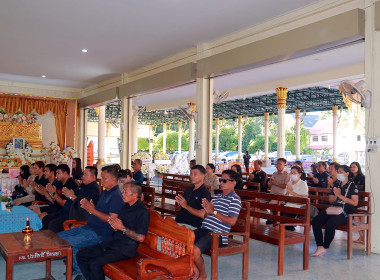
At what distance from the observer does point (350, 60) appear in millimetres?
10297

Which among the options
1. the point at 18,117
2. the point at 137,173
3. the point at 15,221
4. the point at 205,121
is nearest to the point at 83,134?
the point at 18,117

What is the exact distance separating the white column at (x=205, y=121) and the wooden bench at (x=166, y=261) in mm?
5340

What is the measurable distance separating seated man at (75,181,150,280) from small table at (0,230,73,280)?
0.21m

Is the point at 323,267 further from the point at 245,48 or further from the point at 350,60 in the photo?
the point at 350,60

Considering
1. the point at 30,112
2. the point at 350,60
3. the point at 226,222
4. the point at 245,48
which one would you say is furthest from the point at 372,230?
the point at 30,112

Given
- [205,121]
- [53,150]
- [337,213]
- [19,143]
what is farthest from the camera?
[53,150]

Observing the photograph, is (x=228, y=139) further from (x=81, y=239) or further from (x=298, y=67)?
(x=81, y=239)

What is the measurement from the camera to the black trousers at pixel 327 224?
522 centimetres

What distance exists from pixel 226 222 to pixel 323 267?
5.48ft

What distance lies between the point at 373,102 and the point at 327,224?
1.88m

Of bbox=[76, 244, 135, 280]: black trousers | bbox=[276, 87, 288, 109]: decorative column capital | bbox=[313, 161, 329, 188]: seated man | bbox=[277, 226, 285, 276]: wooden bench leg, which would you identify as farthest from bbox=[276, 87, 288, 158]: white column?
bbox=[76, 244, 135, 280]: black trousers

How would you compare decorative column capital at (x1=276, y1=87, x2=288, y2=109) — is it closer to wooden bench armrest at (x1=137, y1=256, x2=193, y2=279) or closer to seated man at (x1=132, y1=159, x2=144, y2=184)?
seated man at (x1=132, y1=159, x2=144, y2=184)

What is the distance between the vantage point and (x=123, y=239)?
349cm

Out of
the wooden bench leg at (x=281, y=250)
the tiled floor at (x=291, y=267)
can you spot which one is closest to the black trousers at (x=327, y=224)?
the tiled floor at (x=291, y=267)
